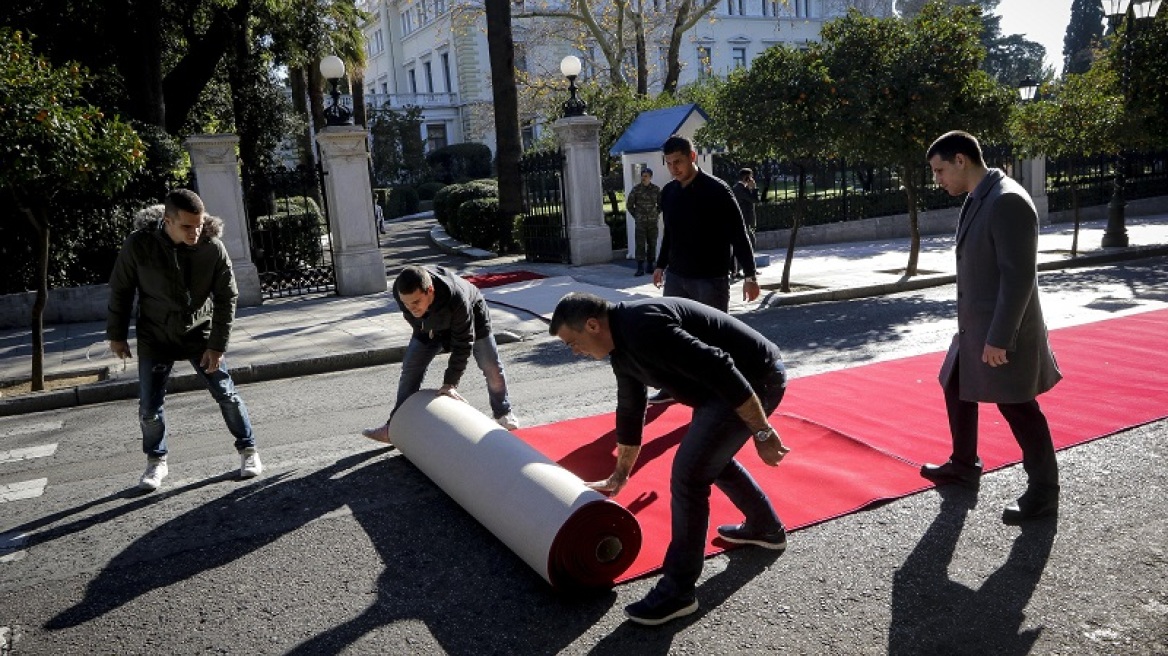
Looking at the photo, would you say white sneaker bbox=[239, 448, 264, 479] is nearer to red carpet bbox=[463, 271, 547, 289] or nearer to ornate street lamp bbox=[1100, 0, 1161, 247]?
red carpet bbox=[463, 271, 547, 289]

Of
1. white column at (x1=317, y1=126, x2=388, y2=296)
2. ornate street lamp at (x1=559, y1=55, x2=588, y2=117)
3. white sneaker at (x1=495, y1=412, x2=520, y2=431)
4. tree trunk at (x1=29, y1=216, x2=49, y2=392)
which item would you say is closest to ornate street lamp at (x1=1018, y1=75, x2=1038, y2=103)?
ornate street lamp at (x1=559, y1=55, x2=588, y2=117)

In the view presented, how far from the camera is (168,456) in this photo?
6754mm

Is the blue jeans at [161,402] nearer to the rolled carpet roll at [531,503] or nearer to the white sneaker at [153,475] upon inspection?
the white sneaker at [153,475]

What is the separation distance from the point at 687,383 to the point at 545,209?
15973mm

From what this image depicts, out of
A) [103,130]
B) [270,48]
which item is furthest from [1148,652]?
[270,48]

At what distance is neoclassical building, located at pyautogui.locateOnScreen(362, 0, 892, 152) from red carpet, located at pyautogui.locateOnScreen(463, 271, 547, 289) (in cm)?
3781

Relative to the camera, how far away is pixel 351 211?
15.9m

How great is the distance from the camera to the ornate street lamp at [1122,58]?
54.1ft

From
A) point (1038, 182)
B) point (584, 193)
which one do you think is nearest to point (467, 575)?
point (584, 193)

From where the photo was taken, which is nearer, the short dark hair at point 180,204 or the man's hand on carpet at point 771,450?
the man's hand on carpet at point 771,450

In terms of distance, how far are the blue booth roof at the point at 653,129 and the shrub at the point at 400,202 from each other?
90.5ft

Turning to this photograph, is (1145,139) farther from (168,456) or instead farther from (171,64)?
(171,64)

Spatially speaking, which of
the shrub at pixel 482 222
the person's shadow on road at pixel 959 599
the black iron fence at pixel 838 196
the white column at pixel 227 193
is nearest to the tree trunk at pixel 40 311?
the white column at pixel 227 193

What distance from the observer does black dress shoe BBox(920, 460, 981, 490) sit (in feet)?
16.5
